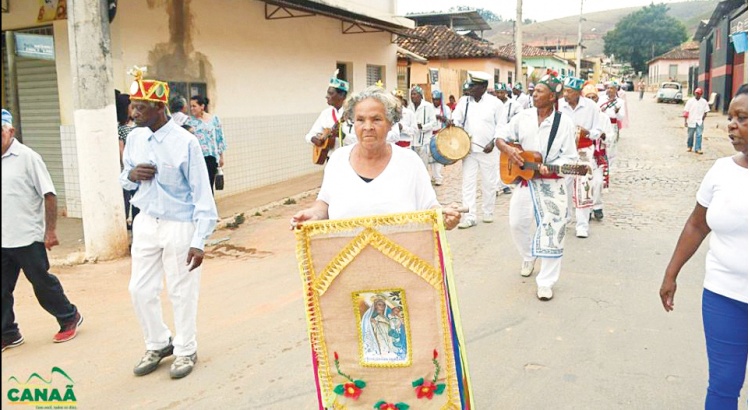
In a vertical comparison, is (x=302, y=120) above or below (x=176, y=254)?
above

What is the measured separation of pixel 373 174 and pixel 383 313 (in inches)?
27.7

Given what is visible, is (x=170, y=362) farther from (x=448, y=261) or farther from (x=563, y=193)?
(x=563, y=193)

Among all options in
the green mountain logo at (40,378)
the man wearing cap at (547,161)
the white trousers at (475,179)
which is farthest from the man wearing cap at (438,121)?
the green mountain logo at (40,378)

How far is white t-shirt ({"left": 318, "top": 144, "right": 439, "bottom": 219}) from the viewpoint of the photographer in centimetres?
299

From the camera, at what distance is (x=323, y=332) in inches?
112

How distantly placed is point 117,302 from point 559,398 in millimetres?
4119

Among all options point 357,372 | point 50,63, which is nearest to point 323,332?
point 357,372

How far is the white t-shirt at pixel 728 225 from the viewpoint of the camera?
2652 millimetres

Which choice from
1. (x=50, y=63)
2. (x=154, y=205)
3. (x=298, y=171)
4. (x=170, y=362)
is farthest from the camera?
(x=298, y=171)

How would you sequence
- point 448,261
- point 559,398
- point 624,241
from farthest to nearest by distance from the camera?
point 624,241 → point 559,398 → point 448,261

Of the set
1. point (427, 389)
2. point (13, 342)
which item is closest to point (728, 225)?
point (427, 389)

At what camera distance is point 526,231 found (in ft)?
20.1

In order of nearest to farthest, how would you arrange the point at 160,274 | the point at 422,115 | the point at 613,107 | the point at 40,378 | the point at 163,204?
the point at 163,204 < the point at 160,274 < the point at 40,378 < the point at 613,107 < the point at 422,115

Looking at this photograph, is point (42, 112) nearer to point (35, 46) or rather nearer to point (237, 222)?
point (35, 46)
